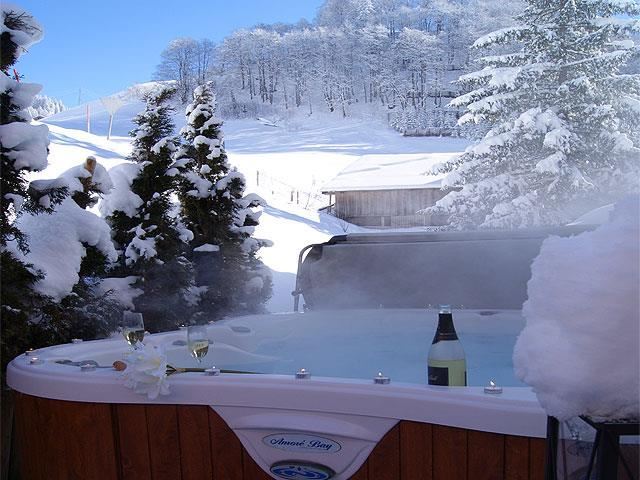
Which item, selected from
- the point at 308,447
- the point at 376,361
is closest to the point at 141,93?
the point at 376,361

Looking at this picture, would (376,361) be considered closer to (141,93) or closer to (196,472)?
(196,472)

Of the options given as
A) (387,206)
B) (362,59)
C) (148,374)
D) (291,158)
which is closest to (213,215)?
(148,374)

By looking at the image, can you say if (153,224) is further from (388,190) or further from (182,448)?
(388,190)

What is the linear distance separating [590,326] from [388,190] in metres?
8.41

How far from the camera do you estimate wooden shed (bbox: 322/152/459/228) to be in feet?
26.7

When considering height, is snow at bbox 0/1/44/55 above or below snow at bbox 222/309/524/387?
above

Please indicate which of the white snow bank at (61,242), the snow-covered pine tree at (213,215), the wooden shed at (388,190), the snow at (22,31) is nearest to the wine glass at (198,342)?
the white snow bank at (61,242)

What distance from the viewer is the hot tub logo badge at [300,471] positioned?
1.28m

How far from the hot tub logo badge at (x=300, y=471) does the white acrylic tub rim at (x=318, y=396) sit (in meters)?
0.12

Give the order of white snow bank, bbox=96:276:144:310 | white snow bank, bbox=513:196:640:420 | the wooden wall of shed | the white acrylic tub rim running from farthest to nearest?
the wooden wall of shed < white snow bank, bbox=96:276:144:310 < the white acrylic tub rim < white snow bank, bbox=513:196:640:420

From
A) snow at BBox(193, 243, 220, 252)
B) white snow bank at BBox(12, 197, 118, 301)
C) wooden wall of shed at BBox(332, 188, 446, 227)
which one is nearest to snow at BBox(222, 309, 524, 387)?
white snow bank at BBox(12, 197, 118, 301)

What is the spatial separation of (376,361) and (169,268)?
1713mm

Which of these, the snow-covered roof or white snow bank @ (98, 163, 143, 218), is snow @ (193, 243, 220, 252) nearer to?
white snow bank @ (98, 163, 143, 218)

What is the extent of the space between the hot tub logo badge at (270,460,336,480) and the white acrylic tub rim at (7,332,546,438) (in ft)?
0.39
